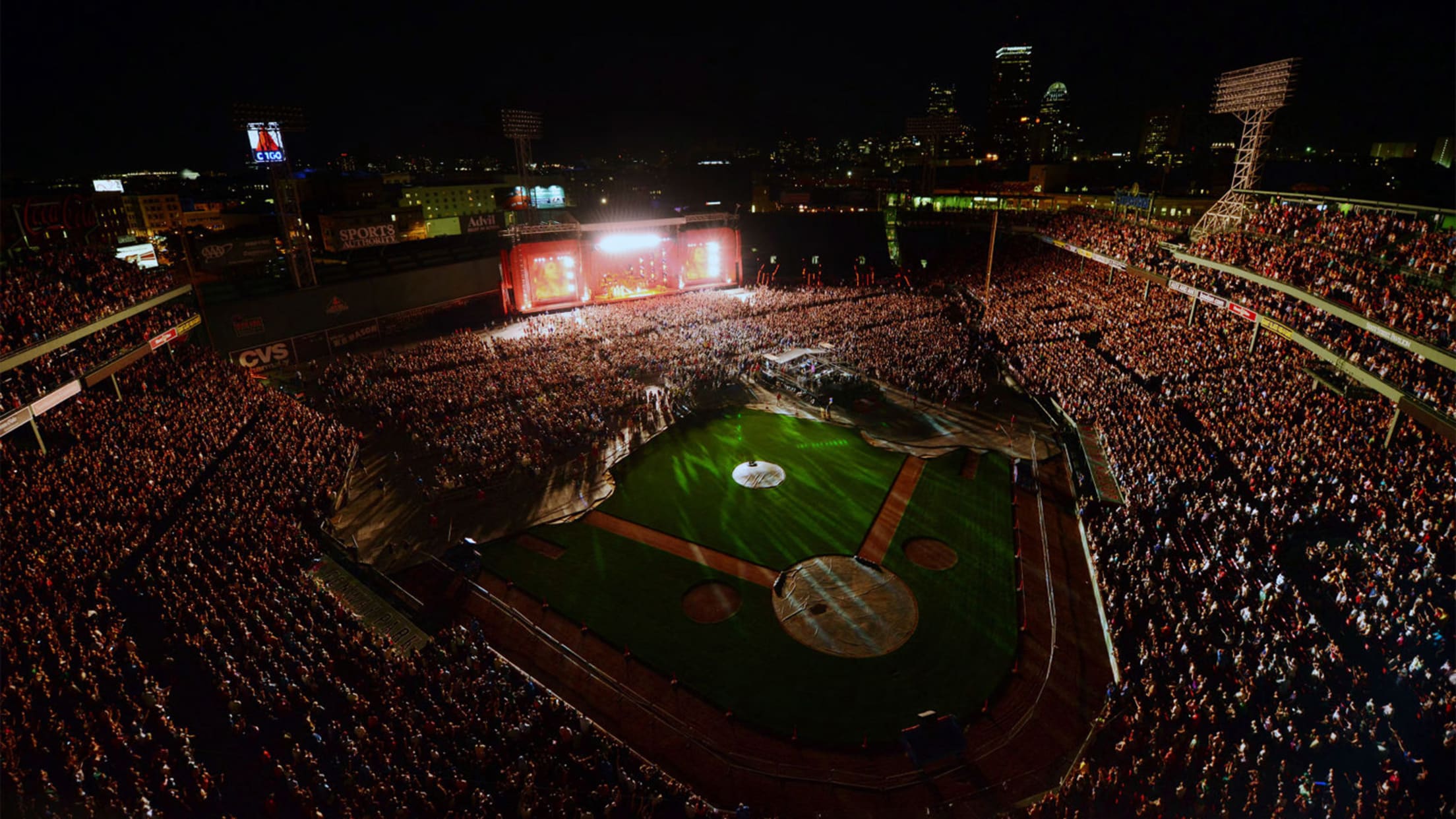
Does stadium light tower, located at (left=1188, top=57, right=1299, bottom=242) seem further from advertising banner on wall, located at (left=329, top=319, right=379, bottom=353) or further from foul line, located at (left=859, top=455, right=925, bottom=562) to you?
advertising banner on wall, located at (left=329, top=319, right=379, bottom=353)

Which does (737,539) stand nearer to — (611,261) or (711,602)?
(711,602)

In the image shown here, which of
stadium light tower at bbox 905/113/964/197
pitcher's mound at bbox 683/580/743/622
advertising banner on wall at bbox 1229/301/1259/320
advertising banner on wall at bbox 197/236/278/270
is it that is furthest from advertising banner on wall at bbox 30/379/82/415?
stadium light tower at bbox 905/113/964/197

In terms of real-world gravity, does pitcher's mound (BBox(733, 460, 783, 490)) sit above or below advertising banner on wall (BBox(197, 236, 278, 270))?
below

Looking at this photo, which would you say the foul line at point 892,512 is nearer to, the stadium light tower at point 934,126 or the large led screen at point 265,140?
the large led screen at point 265,140

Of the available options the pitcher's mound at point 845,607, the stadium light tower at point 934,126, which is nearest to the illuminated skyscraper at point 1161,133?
the stadium light tower at point 934,126

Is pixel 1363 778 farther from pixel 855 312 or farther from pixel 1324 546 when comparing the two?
pixel 855 312

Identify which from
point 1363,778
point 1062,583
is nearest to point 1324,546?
point 1062,583
